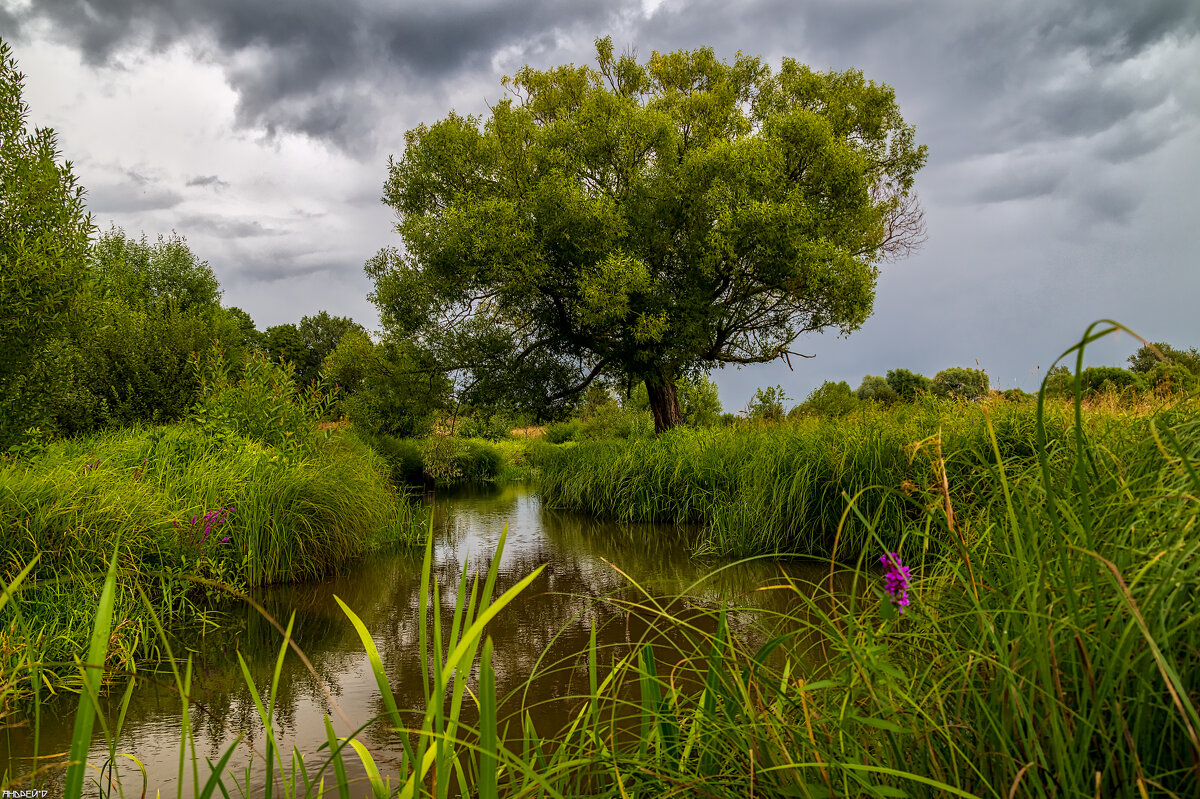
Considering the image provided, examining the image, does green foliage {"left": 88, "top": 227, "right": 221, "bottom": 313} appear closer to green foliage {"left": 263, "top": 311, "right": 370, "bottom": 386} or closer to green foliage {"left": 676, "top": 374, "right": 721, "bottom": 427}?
green foliage {"left": 263, "top": 311, "right": 370, "bottom": 386}

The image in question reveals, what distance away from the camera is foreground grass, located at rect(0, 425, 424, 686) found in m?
4.56

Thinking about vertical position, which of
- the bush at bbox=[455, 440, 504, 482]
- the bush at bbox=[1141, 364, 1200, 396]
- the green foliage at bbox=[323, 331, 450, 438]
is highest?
the green foliage at bbox=[323, 331, 450, 438]

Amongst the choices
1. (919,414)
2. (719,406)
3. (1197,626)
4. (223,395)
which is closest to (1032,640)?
(1197,626)

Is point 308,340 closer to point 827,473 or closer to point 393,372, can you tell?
point 393,372

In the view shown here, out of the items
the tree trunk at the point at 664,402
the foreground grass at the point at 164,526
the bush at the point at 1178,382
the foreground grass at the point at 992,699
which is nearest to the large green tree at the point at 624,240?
the tree trunk at the point at 664,402

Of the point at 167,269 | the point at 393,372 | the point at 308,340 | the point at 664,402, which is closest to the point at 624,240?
the point at 664,402

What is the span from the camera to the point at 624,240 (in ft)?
50.5

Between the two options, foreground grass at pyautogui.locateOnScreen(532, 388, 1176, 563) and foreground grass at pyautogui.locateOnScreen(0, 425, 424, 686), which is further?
foreground grass at pyautogui.locateOnScreen(532, 388, 1176, 563)

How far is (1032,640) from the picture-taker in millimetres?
1399

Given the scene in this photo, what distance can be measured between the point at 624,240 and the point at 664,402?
164 inches

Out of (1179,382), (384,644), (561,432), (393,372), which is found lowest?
(384,644)

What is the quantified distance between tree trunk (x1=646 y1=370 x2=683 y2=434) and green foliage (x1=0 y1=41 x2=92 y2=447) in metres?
11.4

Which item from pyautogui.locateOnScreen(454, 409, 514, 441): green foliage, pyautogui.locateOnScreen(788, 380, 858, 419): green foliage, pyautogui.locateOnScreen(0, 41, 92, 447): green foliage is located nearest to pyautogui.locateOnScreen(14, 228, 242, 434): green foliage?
pyautogui.locateOnScreen(0, 41, 92, 447): green foliage

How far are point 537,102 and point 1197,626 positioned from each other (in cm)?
1996
